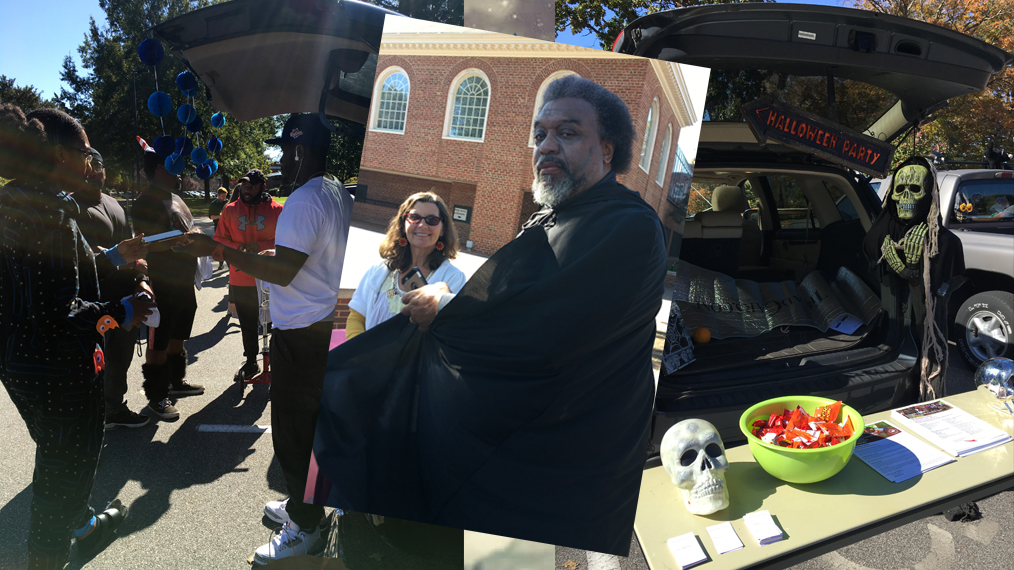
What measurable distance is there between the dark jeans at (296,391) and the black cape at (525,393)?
2.27 ft

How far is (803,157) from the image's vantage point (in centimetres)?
327

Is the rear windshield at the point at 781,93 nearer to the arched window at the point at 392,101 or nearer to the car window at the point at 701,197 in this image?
the car window at the point at 701,197

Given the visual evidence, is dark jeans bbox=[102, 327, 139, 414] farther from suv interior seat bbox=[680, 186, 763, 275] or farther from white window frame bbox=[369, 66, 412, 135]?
suv interior seat bbox=[680, 186, 763, 275]

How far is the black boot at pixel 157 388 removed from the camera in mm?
3758

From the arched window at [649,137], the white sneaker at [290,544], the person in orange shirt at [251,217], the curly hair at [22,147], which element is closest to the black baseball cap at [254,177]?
the person in orange shirt at [251,217]

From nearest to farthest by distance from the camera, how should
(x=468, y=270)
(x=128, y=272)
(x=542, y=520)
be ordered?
1. (x=468, y=270)
2. (x=542, y=520)
3. (x=128, y=272)

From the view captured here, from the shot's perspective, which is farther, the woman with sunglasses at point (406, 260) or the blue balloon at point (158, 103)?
the blue balloon at point (158, 103)

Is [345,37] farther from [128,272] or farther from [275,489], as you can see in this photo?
[275,489]

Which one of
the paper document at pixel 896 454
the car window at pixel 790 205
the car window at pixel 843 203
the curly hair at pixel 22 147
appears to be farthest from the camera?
the car window at pixel 790 205

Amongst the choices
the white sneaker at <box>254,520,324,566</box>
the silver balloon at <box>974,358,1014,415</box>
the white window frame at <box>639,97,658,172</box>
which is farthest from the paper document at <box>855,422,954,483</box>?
the white sneaker at <box>254,520,324,566</box>

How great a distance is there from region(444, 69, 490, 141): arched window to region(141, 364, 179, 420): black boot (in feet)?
11.6

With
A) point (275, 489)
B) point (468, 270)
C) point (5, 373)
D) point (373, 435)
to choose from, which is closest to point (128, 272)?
point (5, 373)

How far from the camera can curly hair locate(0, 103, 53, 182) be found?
1.82 m

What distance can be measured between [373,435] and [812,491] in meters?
1.64
